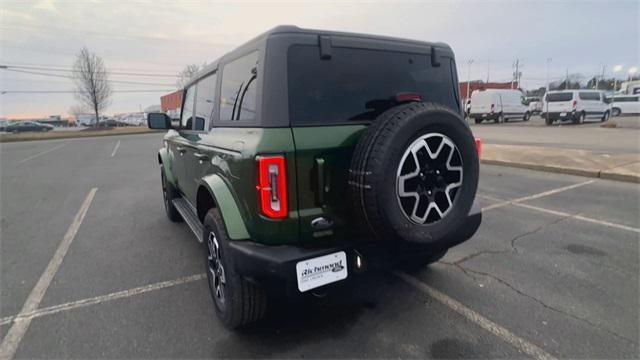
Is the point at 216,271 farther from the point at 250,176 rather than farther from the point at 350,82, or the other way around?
the point at 350,82

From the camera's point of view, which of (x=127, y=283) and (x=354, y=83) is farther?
(x=127, y=283)

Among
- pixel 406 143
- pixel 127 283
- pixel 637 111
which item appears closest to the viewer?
pixel 406 143

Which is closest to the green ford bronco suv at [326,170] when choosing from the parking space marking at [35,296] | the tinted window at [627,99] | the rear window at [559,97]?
the parking space marking at [35,296]

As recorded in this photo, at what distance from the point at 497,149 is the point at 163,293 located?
10.6 meters

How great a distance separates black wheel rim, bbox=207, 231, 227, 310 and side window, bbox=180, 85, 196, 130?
1591 mm

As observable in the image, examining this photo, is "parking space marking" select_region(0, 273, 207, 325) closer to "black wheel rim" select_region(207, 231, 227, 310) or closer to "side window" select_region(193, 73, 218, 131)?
"black wheel rim" select_region(207, 231, 227, 310)

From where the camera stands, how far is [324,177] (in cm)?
214

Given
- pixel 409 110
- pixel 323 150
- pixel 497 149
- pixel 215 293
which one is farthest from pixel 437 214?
pixel 497 149

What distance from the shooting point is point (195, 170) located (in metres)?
3.18

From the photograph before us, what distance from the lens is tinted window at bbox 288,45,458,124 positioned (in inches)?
84.2

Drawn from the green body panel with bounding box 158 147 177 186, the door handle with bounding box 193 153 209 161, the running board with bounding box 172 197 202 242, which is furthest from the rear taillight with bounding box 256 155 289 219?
the green body panel with bounding box 158 147 177 186

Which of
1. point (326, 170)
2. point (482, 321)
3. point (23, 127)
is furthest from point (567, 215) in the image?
point (23, 127)

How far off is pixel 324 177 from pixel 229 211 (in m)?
0.64

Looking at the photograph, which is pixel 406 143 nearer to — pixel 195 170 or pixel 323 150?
A: pixel 323 150
